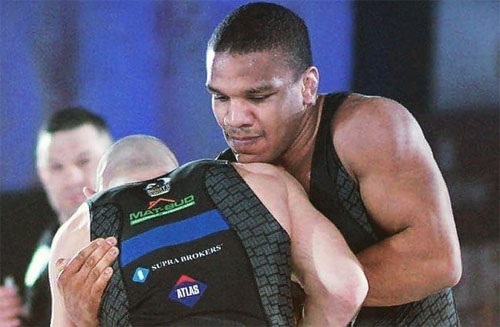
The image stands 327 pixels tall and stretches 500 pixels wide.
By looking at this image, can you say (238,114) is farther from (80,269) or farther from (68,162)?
(68,162)

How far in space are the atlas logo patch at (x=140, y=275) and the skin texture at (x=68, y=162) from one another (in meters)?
1.50

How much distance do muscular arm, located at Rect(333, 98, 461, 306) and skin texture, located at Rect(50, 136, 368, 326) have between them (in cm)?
18

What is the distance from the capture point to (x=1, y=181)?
3080 mm

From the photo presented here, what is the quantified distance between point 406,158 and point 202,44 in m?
1.40

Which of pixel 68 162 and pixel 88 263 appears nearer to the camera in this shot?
pixel 88 263

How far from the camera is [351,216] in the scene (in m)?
1.89

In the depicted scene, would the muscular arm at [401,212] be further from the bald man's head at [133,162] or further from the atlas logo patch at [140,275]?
the atlas logo patch at [140,275]

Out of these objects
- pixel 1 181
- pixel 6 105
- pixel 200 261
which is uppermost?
pixel 200 261

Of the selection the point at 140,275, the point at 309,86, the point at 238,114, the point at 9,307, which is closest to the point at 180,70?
the point at 9,307

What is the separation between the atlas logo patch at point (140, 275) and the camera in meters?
1.53

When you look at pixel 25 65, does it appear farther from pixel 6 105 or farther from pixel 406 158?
pixel 406 158

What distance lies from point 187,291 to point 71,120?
163 centimetres

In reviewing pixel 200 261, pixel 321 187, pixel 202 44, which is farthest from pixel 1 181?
pixel 200 261

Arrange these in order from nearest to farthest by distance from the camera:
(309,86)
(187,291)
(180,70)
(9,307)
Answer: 1. (187,291)
2. (309,86)
3. (9,307)
4. (180,70)
